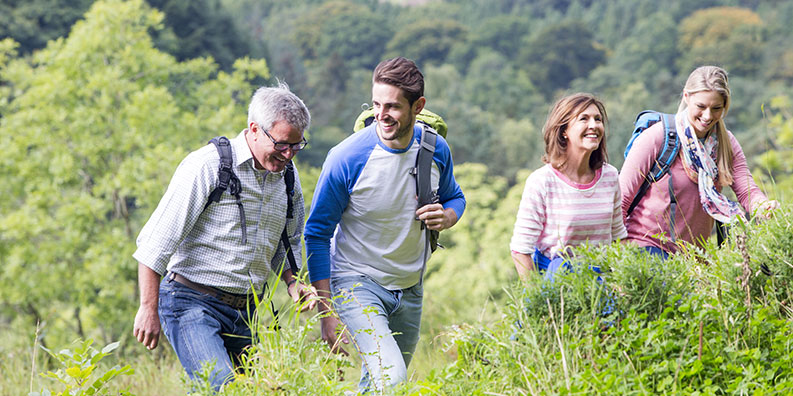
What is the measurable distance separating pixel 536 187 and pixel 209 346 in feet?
5.03

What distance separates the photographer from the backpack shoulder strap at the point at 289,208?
3.27 metres

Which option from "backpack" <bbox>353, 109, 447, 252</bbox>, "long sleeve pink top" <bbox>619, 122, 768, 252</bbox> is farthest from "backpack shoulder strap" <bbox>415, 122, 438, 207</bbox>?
"long sleeve pink top" <bbox>619, 122, 768, 252</bbox>

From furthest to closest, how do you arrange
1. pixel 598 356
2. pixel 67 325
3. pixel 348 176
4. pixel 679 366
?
pixel 67 325 < pixel 348 176 < pixel 598 356 < pixel 679 366

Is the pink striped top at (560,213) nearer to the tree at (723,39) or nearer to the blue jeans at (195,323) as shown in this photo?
the blue jeans at (195,323)

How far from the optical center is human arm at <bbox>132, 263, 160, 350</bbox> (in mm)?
2861

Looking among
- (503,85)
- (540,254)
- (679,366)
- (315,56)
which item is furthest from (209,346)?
(315,56)

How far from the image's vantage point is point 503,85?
6775 centimetres

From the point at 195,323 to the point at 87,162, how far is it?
1527 cm

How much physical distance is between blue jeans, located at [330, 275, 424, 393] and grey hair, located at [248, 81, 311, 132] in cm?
72

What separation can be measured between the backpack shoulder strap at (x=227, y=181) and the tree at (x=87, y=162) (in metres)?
11.8

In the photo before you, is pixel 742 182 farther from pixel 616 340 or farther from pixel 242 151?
pixel 242 151

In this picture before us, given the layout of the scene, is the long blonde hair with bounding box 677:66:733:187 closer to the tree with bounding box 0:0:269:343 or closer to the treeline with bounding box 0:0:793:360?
the treeline with bounding box 0:0:793:360

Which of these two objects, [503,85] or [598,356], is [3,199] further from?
[503,85]

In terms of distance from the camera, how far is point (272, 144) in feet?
9.95
